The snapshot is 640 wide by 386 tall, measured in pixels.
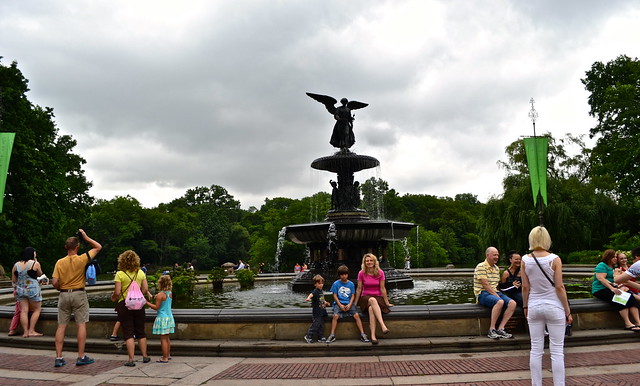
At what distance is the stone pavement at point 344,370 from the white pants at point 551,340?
3.27ft

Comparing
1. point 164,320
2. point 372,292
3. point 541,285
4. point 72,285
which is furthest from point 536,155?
point 72,285

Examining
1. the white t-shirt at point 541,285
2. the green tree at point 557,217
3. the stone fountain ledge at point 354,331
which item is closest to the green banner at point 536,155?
the stone fountain ledge at point 354,331

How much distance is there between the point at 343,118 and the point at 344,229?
5.37m

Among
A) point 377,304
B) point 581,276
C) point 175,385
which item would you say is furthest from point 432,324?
point 581,276

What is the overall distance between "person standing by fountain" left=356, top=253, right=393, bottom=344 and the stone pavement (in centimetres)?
76

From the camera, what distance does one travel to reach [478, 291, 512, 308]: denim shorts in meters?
7.40

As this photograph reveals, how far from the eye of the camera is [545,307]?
456 centimetres

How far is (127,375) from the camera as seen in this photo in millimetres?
6203

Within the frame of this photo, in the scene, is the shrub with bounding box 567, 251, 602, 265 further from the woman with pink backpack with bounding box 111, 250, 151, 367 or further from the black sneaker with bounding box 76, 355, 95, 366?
the black sneaker with bounding box 76, 355, 95, 366

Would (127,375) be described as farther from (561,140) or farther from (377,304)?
(561,140)

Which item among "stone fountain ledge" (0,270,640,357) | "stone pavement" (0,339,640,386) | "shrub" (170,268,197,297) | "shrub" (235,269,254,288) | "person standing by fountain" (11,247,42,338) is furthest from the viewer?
"shrub" (235,269,254,288)

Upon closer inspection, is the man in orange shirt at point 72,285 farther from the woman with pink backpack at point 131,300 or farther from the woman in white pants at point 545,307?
the woman in white pants at point 545,307

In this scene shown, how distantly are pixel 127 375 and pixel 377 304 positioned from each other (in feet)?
12.9

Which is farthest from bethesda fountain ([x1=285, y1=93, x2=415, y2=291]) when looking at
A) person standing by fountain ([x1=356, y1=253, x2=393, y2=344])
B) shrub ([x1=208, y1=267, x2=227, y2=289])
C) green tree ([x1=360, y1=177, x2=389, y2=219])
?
green tree ([x1=360, y1=177, x2=389, y2=219])
